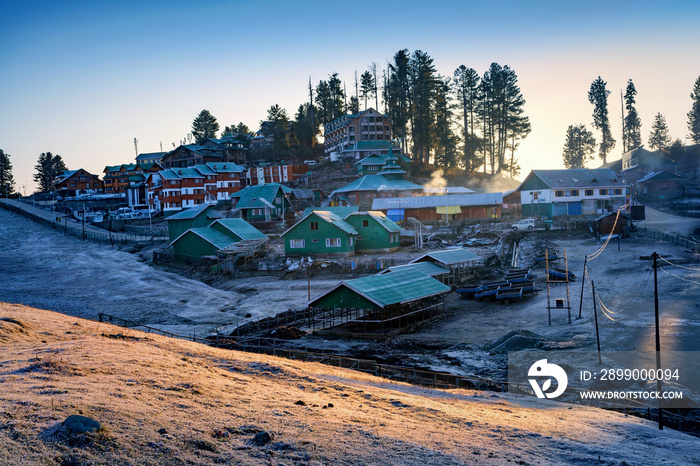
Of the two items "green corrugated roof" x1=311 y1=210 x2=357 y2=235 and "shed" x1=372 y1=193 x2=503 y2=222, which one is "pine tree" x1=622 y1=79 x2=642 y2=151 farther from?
"green corrugated roof" x1=311 y1=210 x2=357 y2=235

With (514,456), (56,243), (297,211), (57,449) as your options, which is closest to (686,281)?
(514,456)

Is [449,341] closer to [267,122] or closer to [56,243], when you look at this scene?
[56,243]

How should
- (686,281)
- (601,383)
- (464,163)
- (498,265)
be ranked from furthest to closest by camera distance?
1. (464,163)
2. (498,265)
3. (686,281)
4. (601,383)

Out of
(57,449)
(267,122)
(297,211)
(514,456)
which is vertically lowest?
(514,456)

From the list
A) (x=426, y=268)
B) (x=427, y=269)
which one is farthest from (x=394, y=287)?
(x=426, y=268)

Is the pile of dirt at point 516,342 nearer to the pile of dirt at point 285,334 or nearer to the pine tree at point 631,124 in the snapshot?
the pile of dirt at point 285,334

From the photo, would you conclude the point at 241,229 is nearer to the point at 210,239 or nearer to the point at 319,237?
the point at 210,239

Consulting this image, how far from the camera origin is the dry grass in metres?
13.2

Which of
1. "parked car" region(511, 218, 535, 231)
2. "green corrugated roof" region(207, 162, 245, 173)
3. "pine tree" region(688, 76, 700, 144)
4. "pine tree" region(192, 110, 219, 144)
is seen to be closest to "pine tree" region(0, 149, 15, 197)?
"pine tree" region(192, 110, 219, 144)

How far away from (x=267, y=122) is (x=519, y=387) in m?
A: 129

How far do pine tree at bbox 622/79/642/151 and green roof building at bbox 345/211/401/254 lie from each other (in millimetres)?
78677

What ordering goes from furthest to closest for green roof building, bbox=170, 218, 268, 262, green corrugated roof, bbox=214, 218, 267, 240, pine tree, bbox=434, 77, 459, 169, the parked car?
pine tree, bbox=434, 77, 459, 169 → green corrugated roof, bbox=214, 218, 267, 240 → the parked car → green roof building, bbox=170, 218, 268, 262

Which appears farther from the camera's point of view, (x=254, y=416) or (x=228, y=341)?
(x=228, y=341)

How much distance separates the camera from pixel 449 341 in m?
34.6
